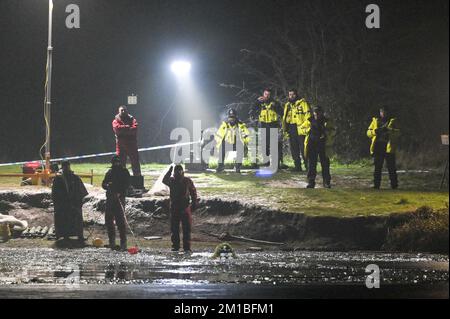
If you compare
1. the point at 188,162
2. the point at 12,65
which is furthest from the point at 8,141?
the point at 188,162

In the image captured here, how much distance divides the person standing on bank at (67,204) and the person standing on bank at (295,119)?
22.2 ft

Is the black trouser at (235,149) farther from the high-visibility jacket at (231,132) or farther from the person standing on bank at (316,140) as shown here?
the person standing on bank at (316,140)

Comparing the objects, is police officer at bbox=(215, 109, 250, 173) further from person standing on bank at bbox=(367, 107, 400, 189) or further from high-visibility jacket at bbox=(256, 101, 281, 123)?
person standing on bank at bbox=(367, 107, 400, 189)

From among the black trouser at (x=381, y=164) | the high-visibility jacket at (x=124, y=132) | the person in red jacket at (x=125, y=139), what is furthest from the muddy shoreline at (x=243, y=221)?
the black trouser at (x=381, y=164)

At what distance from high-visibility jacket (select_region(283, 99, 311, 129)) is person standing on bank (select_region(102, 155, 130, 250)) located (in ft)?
20.9

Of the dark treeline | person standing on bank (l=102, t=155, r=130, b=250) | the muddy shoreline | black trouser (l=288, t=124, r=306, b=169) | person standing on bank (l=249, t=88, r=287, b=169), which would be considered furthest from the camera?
the dark treeline

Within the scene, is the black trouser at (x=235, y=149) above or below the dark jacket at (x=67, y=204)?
above

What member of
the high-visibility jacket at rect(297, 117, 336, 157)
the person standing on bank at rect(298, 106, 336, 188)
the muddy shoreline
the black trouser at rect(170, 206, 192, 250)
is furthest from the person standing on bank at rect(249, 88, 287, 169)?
the black trouser at rect(170, 206, 192, 250)

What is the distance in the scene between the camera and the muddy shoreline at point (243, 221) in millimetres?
18703

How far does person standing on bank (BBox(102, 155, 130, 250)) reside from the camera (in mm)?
18094

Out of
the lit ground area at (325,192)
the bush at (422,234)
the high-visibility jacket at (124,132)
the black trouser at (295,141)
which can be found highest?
the high-visibility jacket at (124,132)

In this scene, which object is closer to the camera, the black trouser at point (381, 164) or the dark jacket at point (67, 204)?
the dark jacket at point (67, 204)

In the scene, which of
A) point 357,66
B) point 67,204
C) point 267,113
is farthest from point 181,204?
point 357,66

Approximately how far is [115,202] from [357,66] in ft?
54.5
